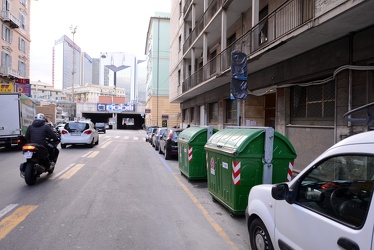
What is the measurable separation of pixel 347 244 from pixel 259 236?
1651 millimetres

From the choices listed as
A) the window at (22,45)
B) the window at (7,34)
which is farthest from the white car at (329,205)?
the window at (22,45)

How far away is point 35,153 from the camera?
7.91 meters

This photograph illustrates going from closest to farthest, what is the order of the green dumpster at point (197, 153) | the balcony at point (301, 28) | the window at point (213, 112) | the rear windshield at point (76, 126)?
the balcony at point (301, 28), the green dumpster at point (197, 153), the rear windshield at point (76, 126), the window at point (213, 112)

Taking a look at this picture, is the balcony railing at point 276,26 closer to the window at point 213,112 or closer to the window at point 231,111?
the window at point 231,111

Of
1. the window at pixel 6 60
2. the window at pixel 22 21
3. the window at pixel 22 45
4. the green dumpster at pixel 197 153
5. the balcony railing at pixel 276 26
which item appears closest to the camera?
the green dumpster at pixel 197 153

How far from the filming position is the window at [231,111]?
712 inches

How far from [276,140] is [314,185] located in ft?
8.60

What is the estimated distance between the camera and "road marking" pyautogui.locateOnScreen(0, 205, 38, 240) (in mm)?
4762

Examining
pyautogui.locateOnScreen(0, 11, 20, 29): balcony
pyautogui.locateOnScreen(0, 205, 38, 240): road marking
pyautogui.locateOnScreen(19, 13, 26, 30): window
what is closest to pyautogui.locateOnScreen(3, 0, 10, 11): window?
pyautogui.locateOnScreen(0, 11, 20, 29): balcony

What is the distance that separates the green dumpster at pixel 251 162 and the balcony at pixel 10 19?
39.1m

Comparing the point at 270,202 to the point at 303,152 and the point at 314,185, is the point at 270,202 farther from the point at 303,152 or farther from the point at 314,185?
the point at 303,152

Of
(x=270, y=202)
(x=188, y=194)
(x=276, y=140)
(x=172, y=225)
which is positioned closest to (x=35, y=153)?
(x=188, y=194)

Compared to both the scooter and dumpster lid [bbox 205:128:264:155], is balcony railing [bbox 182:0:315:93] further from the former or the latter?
the scooter

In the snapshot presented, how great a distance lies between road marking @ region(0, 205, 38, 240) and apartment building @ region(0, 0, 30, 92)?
3056 cm
